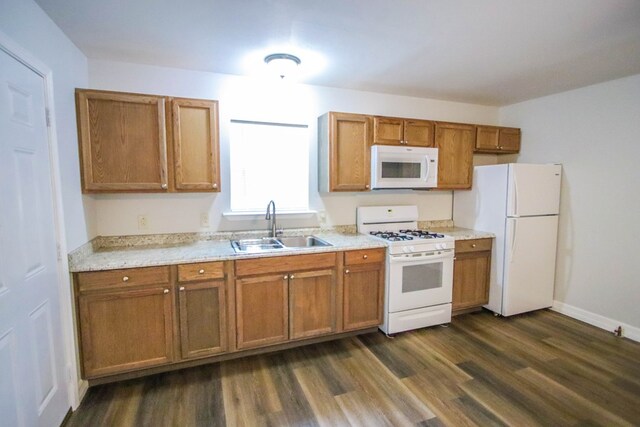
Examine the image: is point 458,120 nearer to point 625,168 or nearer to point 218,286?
point 625,168

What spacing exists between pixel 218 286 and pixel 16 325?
1.10m

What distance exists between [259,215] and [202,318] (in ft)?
3.50

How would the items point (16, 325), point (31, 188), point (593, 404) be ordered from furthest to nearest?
point (593, 404), point (31, 188), point (16, 325)

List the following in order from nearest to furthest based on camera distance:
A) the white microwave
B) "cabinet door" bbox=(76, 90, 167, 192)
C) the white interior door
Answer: the white interior door
"cabinet door" bbox=(76, 90, 167, 192)
the white microwave

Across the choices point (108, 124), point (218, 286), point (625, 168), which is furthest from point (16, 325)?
point (625, 168)

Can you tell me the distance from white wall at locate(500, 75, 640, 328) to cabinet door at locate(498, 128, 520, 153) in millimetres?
221

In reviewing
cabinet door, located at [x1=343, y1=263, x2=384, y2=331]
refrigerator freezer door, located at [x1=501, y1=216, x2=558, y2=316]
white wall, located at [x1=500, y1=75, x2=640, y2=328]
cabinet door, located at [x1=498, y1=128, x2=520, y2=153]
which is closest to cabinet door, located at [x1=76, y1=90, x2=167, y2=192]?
cabinet door, located at [x1=343, y1=263, x2=384, y2=331]

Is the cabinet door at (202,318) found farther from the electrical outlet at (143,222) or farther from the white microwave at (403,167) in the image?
the white microwave at (403,167)

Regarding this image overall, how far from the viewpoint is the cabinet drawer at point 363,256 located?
2691mm

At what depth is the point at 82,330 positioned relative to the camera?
2025 mm

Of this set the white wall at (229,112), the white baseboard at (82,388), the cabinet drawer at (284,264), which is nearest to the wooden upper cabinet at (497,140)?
the white wall at (229,112)

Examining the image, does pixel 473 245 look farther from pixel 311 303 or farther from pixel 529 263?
pixel 311 303

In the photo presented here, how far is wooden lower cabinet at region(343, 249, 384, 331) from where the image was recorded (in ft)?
8.92

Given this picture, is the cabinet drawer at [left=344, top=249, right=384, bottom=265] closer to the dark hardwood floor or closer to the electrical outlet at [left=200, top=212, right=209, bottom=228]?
the dark hardwood floor
